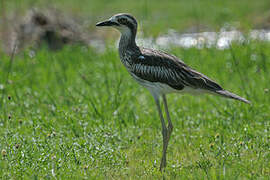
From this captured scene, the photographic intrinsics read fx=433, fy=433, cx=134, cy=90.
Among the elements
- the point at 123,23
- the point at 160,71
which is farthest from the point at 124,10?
the point at 160,71

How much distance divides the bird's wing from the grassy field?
70 centimetres

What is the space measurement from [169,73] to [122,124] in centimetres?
143

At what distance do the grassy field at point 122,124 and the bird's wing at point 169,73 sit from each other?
0.70 meters

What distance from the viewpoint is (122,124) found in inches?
242

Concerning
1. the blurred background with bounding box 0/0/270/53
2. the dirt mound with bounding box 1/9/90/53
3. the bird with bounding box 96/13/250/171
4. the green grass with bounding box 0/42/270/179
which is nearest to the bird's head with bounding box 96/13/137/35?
the bird with bounding box 96/13/250/171

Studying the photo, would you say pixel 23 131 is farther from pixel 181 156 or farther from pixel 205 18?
pixel 205 18

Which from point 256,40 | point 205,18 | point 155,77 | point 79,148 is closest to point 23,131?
point 79,148

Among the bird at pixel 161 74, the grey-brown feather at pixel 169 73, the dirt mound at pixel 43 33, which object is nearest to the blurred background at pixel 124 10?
the dirt mound at pixel 43 33

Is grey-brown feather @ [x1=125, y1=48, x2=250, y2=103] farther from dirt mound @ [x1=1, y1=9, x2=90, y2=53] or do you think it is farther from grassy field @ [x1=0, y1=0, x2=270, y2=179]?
dirt mound @ [x1=1, y1=9, x2=90, y2=53]

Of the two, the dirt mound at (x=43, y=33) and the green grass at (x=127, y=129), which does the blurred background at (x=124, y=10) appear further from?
the green grass at (x=127, y=129)

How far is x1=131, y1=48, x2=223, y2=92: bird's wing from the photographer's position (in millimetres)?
5000

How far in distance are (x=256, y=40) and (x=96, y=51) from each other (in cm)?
364

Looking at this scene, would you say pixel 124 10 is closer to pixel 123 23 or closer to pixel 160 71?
pixel 123 23

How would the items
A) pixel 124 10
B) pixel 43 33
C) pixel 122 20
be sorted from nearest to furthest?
pixel 122 20
pixel 43 33
pixel 124 10
